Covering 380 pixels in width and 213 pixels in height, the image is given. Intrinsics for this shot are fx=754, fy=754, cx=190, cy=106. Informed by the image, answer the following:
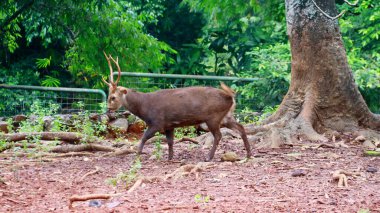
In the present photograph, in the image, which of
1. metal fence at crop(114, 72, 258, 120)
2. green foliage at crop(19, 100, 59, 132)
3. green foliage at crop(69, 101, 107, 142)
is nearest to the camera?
green foliage at crop(69, 101, 107, 142)

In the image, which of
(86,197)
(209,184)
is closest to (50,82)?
(209,184)

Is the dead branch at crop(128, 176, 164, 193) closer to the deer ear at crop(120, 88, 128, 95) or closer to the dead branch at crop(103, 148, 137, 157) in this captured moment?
the dead branch at crop(103, 148, 137, 157)

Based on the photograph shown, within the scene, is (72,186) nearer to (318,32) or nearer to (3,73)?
(318,32)

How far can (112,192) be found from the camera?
700 centimetres

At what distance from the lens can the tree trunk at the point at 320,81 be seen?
37.2 feet

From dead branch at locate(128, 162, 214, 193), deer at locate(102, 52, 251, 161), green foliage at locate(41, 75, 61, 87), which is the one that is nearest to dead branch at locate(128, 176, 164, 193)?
dead branch at locate(128, 162, 214, 193)

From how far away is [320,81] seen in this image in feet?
37.5

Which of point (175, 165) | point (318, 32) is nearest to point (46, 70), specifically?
point (318, 32)

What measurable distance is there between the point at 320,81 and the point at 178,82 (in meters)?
3.67

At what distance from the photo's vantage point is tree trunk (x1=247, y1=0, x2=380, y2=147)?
11.4 metres

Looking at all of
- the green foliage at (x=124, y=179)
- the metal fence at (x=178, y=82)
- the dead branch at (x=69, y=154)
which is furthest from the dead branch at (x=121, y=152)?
the metal fence at (x=178, y=82)

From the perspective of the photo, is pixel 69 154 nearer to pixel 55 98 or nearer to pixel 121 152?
pixel 121 152

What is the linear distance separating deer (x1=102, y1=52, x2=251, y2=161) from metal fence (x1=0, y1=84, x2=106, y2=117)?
3.84 meters

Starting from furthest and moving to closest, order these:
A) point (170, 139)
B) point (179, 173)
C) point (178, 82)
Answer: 1. point (178, 82)
2. point (170, 139)
3. point (179, 173)
